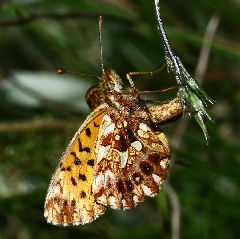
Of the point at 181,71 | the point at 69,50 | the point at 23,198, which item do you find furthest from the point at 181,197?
the point at 69,50

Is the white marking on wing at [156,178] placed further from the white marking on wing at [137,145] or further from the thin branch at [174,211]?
the thin branch at [174,211]

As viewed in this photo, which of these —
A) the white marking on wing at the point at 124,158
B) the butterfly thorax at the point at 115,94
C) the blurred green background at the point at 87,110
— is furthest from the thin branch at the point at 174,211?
the butterfly thorax at the point at 115,94

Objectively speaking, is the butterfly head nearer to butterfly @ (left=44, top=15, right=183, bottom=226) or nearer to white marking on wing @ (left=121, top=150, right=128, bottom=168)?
butterfly @ (left=44, top=15, right=183, bottom=226)

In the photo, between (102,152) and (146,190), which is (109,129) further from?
(146,190)

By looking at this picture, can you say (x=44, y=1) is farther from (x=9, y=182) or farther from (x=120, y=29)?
(x=9, y=182)

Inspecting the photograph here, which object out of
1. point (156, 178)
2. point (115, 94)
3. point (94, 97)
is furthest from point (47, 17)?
point (156, 178)

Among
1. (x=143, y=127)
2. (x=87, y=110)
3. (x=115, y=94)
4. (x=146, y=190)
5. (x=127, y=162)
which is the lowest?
(x=146, y=190)
